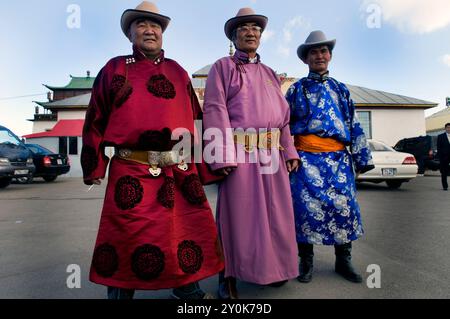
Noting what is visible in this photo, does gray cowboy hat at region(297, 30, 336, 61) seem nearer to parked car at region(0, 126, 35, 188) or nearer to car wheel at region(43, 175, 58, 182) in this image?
parked car at region(0, 126, 35, 188)

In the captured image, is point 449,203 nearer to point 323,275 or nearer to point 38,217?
point 323,275

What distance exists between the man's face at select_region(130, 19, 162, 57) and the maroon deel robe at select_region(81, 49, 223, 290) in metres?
0.06

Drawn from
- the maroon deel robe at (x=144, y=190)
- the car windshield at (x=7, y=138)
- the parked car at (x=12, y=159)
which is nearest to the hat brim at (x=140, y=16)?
the maroon deel robe at (x=144, y=190)

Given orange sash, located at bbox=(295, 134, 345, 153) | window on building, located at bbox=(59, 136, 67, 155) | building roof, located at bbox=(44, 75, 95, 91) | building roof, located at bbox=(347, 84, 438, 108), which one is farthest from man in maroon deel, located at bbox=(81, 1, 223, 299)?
building roof, located at bbox=(44, 75, 95, 91)

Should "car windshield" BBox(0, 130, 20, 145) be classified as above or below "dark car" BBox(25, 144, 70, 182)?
above

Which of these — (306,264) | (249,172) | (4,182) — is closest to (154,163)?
(249,172)

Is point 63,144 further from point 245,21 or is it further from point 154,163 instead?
point 154,163

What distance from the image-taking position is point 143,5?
2129 mm

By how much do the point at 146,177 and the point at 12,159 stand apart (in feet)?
30.6

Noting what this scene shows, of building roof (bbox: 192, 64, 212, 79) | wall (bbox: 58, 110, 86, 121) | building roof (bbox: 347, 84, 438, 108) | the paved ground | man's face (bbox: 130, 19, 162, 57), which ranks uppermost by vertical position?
building roof (bbox: 192, 64, 212, 79)

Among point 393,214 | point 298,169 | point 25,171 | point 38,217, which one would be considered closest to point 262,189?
point 298,169

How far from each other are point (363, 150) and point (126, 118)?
1.92m

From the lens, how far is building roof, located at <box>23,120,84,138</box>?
18359 mm

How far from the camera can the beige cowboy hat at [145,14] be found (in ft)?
6.84
